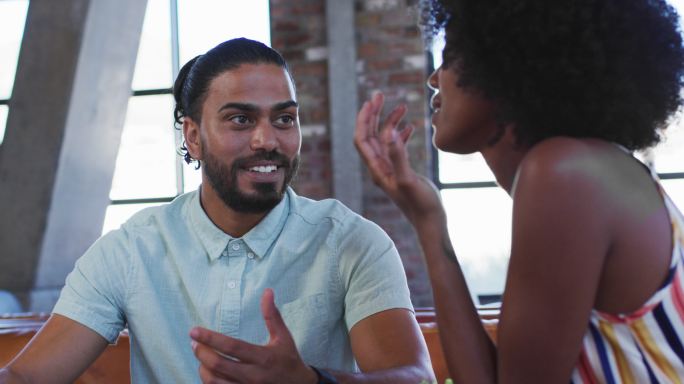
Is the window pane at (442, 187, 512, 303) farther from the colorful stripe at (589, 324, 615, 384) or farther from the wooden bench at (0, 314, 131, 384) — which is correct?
the colorful stripe at (589, 324, 615, 384)

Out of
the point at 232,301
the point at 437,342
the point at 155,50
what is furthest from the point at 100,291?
the point at 155,50

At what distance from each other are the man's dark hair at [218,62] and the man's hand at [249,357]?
0.72 m

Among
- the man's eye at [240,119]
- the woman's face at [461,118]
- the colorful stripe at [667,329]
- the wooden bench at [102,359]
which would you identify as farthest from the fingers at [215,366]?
the wooden bench at [102,359]

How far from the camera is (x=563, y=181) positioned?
2.74 feet

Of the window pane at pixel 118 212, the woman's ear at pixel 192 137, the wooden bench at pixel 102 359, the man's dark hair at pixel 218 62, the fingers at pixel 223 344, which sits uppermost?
the man's dark hair at pixel 218 62

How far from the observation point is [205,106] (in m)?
1.65

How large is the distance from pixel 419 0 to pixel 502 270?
3208 millimetres

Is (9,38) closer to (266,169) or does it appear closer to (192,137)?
(192,137)

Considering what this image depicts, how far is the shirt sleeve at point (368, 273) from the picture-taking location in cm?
142

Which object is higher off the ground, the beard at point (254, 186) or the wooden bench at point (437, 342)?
the beard at point (254, 186)

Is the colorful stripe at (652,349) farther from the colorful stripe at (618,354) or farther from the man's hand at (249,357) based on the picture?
the man's hand at (249,357)

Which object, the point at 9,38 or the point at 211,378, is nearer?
the point at 211,378

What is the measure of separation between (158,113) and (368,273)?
11.6ft

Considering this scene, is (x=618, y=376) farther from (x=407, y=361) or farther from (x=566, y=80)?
(x=407, y=361)
